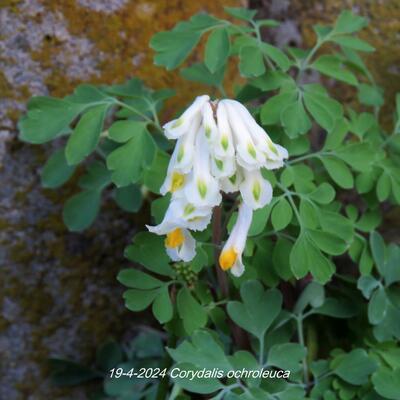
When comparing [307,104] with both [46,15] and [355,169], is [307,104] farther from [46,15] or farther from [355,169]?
[46,15]

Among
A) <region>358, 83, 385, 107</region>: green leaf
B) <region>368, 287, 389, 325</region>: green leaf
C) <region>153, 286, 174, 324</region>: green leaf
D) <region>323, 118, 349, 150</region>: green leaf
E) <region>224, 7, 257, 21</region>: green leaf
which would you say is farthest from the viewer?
<region>358, 83, 385, 107</region>: green leaf

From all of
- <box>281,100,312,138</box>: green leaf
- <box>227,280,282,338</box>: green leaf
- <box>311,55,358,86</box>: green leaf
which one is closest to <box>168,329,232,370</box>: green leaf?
<box>227,280,282,338</box>: green leaf

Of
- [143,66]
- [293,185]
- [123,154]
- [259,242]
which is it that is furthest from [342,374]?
[143,66]

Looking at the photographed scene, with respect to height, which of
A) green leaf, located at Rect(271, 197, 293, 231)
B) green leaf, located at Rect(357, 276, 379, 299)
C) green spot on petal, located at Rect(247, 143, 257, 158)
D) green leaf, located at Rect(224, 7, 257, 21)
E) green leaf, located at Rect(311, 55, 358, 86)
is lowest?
green leaf, located at Rect(357, 276, 379, 299)

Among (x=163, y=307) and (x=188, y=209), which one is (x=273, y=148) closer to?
(x=188, y=209)

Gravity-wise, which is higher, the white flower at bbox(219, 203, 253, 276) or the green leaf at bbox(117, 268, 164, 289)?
the white flower at bbox(219, 203, 253, 276)

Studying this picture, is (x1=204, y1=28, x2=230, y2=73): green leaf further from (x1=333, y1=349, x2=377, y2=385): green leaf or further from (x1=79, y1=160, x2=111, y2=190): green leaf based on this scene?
(x1=333, y1=349, x2=377, y2=385): green leaf

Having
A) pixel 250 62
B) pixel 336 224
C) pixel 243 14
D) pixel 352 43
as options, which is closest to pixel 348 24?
pixel 352 43
